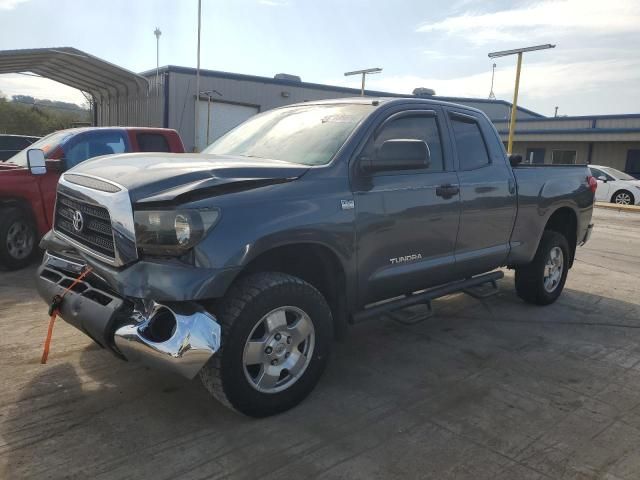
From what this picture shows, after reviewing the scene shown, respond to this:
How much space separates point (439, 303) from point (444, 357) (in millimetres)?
1585

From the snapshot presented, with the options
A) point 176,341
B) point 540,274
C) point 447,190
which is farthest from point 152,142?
point 176,341

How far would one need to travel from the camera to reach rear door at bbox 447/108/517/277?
4543 millimetres

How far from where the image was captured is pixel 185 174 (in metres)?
3.03

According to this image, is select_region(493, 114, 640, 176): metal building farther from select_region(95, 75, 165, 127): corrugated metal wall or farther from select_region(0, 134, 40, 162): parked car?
select_region(0, 134, 40, 162): parked car

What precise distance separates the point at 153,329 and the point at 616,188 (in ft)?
69.2

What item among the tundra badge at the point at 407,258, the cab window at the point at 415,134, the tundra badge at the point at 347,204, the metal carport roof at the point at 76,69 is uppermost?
the metal carport roof at the point at 76,69

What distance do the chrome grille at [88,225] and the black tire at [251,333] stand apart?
2.52ft

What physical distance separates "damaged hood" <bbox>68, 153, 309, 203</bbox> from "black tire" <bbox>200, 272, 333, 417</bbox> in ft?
1.87

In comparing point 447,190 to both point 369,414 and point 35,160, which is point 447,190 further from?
point 35,160

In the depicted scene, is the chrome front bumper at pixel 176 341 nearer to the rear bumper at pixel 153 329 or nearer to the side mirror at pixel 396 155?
the rear bumper at pixel 153 329

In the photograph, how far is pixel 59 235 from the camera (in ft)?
12.2

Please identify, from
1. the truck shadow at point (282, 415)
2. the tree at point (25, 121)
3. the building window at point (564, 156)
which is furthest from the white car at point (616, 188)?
the tree at point (25, 121)

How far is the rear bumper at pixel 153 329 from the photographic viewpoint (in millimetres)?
2783

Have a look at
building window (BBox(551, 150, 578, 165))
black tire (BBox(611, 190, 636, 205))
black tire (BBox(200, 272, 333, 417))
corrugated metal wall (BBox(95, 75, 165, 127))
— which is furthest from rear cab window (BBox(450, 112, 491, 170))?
building window (BBox(551, 150, 578, 165))
